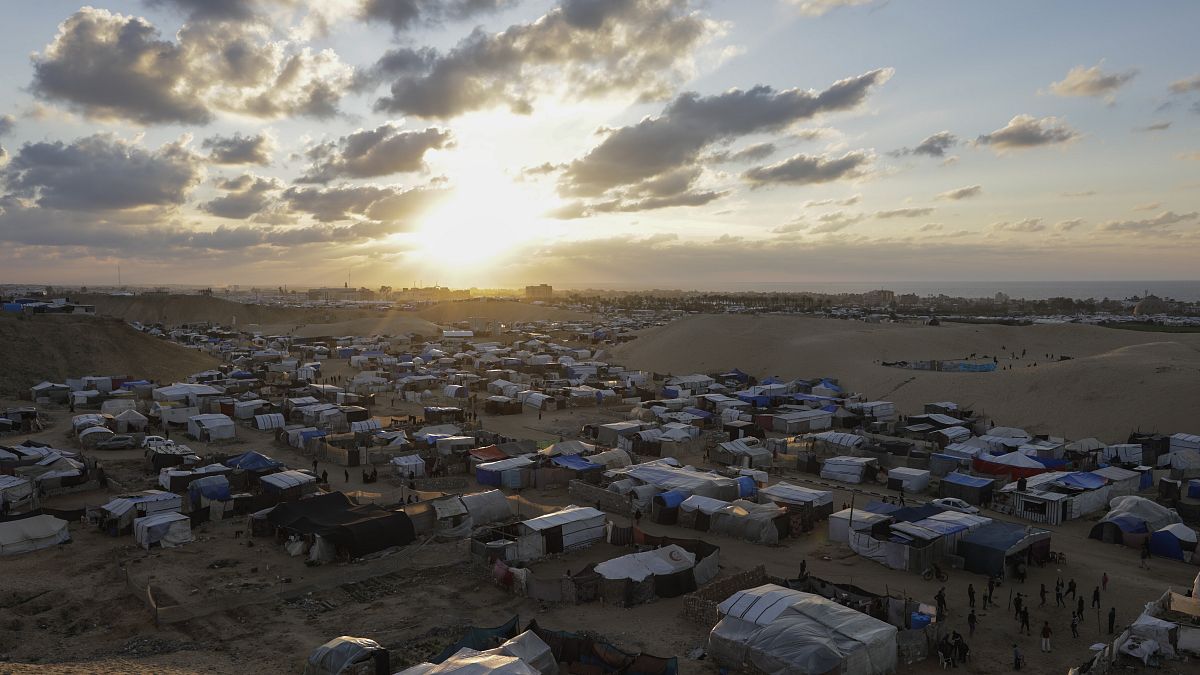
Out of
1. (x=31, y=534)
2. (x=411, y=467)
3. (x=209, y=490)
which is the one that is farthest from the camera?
(x=411, y=467)

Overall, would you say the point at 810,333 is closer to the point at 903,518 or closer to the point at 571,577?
the point at 903,518

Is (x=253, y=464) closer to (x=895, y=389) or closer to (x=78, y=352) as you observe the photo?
(x=78, y=352)

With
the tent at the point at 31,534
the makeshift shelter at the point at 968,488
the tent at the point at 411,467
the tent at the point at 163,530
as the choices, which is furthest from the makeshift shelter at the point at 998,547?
the tent at the point at 31,534

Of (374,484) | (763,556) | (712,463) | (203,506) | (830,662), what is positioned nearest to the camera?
(830,662)

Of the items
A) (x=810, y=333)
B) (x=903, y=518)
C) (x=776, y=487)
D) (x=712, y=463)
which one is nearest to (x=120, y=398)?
(x=712, y=463)

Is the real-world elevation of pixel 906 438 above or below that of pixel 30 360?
below

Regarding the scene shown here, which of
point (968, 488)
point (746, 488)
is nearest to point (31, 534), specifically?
point (746, 488)

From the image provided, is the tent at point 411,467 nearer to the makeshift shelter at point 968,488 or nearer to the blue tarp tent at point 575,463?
the blue tarp tent at point 575,463
